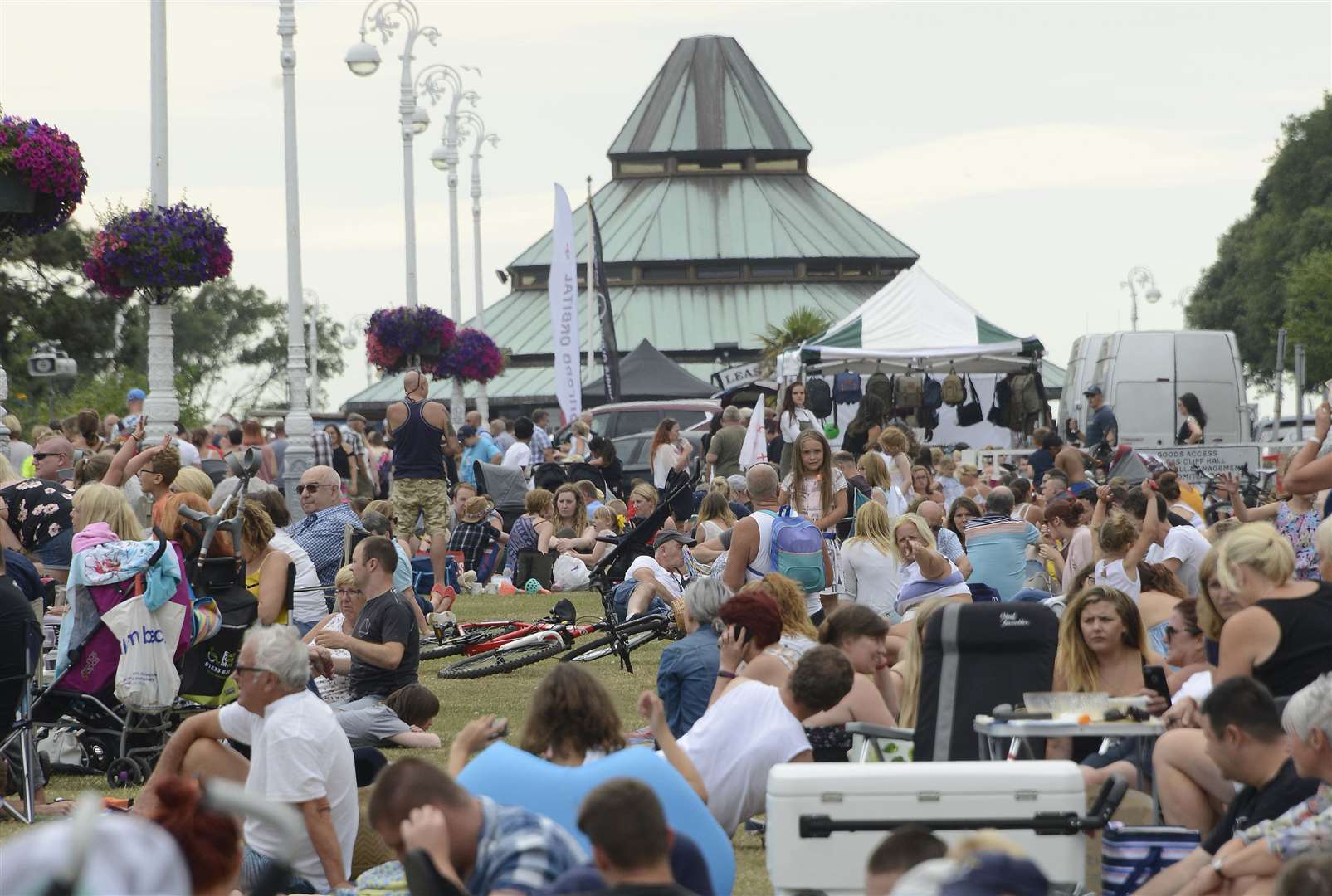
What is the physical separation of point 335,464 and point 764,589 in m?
15.3

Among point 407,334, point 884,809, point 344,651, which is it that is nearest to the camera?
point 884,809

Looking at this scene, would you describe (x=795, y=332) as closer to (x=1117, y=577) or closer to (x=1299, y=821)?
(x=1117, y=577)

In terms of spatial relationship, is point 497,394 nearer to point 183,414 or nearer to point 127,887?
point 183,414

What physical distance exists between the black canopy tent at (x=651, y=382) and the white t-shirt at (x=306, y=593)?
2582cm

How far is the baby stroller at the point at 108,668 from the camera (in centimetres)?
928

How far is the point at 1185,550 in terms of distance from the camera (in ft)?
38.1

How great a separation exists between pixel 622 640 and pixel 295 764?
21.9 ft

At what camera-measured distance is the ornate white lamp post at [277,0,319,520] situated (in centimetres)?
2298

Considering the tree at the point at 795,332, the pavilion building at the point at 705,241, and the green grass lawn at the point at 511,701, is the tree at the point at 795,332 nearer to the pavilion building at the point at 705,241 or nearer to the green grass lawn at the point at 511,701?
the pavilion building at the point at 705,241

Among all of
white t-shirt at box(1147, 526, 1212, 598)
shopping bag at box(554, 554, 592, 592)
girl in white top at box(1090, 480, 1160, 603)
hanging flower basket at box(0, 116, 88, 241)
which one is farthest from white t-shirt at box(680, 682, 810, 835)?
shopping bag at box(554, 554, 592, 592)

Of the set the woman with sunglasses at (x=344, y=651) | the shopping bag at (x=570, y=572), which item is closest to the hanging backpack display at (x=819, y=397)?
the shopping bag at (x=570, y=572)

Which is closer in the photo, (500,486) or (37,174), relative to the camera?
(37,174)

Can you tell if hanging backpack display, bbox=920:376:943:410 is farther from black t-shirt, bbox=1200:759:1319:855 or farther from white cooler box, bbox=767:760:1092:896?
white cooler box, bbox=767:760:1092:896

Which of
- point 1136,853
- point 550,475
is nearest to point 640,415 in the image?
point 550,475
